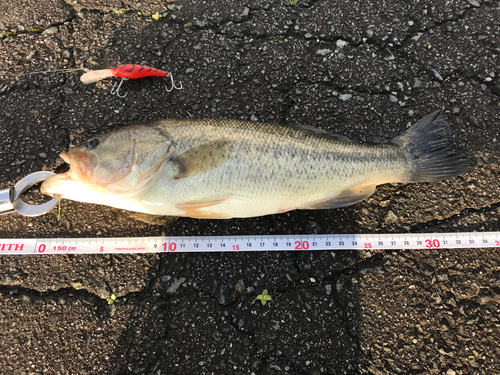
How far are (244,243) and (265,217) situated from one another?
35 centimetres

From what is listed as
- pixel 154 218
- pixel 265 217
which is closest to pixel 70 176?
pixel 154 218

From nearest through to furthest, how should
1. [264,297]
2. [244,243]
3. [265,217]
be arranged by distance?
[264,297], [244,243], [265,217]

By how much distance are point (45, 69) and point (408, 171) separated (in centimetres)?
428

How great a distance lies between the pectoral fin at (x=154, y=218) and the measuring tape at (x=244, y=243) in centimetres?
16

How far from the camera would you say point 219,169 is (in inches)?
97.7

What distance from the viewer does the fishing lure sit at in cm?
322

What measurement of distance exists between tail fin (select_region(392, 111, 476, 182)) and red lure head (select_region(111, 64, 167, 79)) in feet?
9.07

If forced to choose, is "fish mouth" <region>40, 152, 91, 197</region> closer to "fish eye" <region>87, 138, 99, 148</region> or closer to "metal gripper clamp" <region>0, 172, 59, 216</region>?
"fish eye" <region>87, 138, 99, 148</region>

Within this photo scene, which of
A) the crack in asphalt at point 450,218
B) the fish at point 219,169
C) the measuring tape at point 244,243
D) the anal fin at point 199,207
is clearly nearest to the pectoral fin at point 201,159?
the fish at point 219,169

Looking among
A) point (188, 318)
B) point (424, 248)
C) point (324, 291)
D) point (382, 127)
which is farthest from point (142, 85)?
point (424, 248)

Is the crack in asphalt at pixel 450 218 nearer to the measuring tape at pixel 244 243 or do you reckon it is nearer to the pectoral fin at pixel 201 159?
the measuring tape at pixel 244 243

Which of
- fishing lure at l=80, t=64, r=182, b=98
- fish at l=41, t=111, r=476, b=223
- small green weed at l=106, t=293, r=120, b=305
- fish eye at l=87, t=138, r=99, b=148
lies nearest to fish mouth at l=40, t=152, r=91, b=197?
fish at l=41, t=111, r=476, b=223

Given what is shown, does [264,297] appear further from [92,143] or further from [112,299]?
[92,143]

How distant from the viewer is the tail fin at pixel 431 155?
2.78 m
